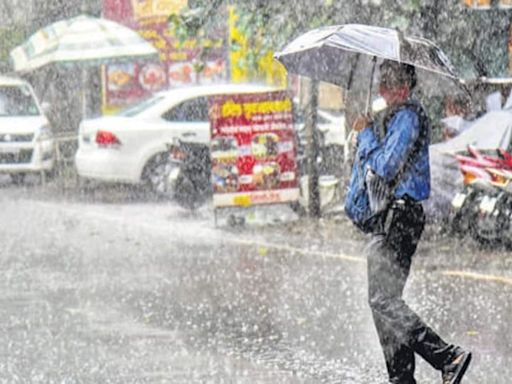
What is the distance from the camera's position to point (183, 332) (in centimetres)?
964

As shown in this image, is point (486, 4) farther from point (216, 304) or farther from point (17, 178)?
point (17, 178)

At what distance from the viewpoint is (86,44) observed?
2469 cm

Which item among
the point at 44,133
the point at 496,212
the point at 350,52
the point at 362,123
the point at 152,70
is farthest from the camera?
the point at 152,70

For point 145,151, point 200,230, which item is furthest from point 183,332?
point 145,151

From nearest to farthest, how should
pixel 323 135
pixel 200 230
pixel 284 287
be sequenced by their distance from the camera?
1. pixel 284 287
2. pixel 200 230
3. pixel 323 135

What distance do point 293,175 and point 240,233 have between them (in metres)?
1.32

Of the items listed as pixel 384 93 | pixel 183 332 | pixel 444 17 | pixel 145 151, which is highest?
pixel 384 93

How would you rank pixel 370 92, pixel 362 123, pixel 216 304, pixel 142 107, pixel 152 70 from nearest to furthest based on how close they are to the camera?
pixel 362 123
pixel 370 92
pixel 216 304
pixel 142 107
pixel 152 70

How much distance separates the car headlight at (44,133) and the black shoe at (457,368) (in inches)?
629

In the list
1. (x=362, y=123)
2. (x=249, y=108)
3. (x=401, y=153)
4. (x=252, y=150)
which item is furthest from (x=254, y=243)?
(x=401, y=153)

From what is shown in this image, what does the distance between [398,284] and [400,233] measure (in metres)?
0.26

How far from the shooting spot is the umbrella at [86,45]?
80.8 feet

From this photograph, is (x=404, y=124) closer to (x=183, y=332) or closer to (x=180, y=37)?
(x=183, y=332)

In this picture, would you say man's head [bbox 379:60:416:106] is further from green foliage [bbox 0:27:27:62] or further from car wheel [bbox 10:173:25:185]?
green foliage [bbox 0:27:27:62]
